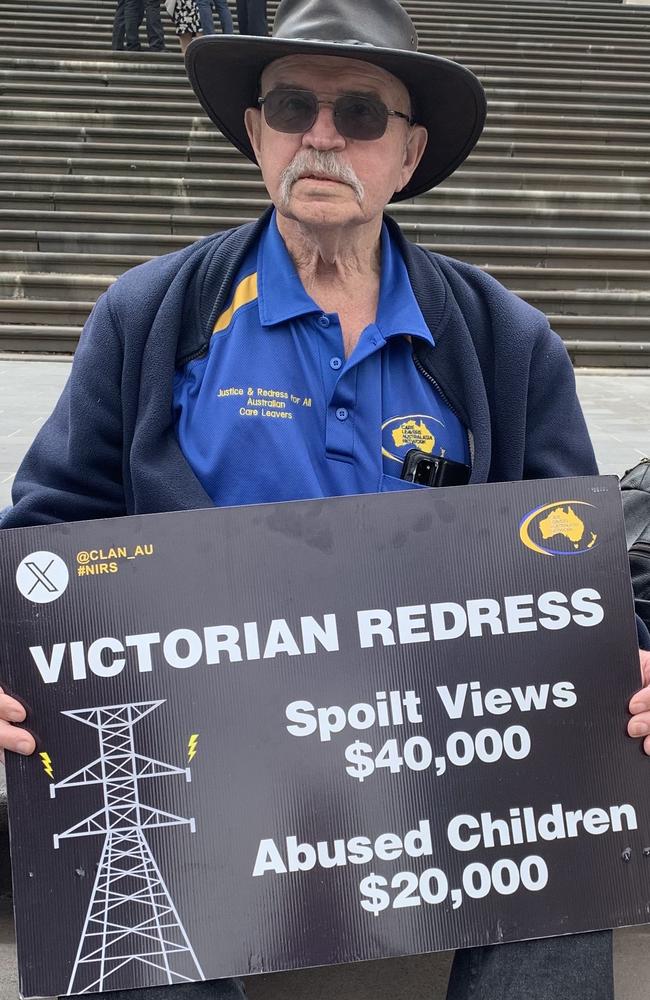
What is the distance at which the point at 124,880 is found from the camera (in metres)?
1.43

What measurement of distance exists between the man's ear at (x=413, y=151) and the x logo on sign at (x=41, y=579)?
107 centimetres

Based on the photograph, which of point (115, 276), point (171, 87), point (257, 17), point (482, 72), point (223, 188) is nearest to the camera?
point (115, 276)

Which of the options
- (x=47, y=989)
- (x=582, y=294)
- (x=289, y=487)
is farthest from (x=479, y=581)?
(x=582, y=294)

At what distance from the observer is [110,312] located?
73.2 inches

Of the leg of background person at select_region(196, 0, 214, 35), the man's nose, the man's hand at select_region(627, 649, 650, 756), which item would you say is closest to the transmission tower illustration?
the man's hand at select_region(627, 649, 650, 756)

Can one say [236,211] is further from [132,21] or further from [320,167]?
[320,167]

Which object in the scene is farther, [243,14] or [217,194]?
[243,14]

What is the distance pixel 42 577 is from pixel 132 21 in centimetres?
1109

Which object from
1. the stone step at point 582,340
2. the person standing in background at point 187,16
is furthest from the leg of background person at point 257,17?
the stone step at point 582,340

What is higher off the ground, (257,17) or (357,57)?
(357,57)

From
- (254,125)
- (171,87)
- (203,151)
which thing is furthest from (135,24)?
(254,125)

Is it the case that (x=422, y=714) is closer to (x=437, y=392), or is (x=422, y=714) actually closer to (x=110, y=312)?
(x=437, y=392)

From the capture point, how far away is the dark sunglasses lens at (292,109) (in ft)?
5.98

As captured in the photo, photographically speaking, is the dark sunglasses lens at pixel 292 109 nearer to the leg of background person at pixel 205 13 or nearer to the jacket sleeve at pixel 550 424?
the jacket sleeve at pixel 550 424
